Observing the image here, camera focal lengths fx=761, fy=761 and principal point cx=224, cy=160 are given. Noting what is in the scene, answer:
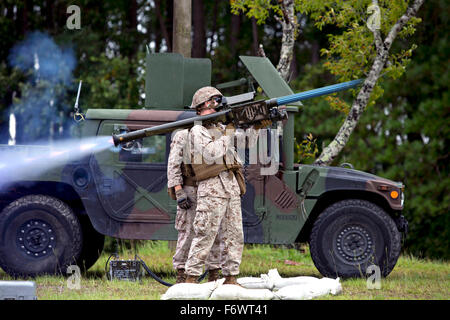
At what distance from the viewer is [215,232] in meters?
7.24

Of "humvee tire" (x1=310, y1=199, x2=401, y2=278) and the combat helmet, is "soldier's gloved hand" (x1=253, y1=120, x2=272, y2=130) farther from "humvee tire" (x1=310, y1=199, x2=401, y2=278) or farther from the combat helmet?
"humvee tire" (x1=310, y1=199, x2=401, y2=278)

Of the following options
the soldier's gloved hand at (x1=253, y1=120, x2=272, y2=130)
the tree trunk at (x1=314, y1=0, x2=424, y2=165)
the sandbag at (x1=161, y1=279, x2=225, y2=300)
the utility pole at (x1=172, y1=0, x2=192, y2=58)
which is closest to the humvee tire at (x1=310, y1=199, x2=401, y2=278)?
the soldier's gloved hand at (x1=253, y1=120, x2=272, y2=130)

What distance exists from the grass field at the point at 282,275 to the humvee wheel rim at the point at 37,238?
324mm

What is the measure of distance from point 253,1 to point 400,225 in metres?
5.07

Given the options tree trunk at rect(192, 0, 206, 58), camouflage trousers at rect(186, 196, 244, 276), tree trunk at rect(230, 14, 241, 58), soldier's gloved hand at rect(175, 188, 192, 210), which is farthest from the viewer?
tree trunk at rect(230, 14, 241, 58)

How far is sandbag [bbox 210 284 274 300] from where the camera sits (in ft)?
22.0

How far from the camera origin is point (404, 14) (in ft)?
38.0

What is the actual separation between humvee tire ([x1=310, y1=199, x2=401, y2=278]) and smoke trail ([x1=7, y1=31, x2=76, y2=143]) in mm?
11014

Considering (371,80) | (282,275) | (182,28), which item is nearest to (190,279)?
(282,275)

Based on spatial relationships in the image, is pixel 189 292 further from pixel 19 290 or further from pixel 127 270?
pixel 127 270

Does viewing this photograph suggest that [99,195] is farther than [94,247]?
No

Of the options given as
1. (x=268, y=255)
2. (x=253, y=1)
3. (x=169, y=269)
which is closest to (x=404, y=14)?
(x=253, y=1)

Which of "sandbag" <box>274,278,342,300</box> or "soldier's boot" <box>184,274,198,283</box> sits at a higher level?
"soldier's boot" <box>184,274,198,283</box>

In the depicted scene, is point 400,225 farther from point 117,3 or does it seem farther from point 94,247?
point 117,3
